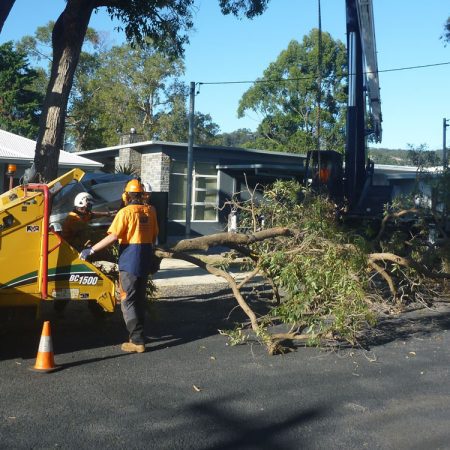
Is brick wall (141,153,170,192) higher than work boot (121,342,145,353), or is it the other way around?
brick wall (141,153,170,192)

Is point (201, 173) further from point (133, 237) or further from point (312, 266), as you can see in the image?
point (133, 237)

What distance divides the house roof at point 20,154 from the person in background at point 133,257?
1258 centimetres

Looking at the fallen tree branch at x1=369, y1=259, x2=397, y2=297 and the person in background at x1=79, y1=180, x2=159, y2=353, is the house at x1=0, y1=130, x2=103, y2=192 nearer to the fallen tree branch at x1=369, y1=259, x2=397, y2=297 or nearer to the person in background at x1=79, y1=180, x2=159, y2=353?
the fallen tree branch at x1=369, y1=259, x2=397, y2=297

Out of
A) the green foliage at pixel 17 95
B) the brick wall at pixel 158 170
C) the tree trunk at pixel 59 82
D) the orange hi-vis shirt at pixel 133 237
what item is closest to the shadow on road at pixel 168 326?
the orange hi-vis shirt at pixel 133 237

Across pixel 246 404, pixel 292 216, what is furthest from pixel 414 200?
pixel 246 404

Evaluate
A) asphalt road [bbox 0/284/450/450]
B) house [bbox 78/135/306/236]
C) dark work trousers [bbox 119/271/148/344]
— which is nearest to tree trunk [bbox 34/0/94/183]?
asphalt road [bbox 0/284/450/450]

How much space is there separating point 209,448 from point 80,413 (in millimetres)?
1233

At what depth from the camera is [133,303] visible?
7582 millimetres

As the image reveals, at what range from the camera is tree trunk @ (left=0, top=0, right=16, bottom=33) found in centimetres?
994

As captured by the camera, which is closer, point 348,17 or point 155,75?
point 348,17

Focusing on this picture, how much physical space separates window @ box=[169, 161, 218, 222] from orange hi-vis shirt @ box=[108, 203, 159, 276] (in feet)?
56.4

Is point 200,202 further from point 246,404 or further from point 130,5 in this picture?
point 246,404

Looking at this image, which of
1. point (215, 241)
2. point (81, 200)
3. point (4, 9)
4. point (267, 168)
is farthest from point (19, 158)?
point (215, 241)

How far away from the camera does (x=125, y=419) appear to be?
5.50 meters
